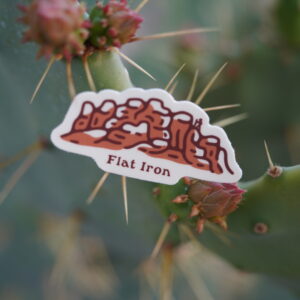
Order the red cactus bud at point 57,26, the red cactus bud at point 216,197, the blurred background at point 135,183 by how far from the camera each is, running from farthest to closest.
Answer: the blurred background at point 135,183
the red cactus bud at point 216,197
the red cactus bud at point 57,26

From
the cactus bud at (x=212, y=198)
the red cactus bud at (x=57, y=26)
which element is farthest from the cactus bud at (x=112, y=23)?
the cactus bud at (x=212, y=198)

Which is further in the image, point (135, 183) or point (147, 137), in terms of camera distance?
point (135, 183)

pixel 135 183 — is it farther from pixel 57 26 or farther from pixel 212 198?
pixel 57 26

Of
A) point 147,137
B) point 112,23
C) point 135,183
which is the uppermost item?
point 112,23

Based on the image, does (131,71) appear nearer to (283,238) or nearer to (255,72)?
(255,72)

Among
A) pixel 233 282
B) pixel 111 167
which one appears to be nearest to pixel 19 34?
pixel 111 167

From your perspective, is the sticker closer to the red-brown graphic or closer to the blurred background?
Result: the red-brown graphic

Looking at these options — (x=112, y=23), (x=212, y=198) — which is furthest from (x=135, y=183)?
(x=112, y=23)

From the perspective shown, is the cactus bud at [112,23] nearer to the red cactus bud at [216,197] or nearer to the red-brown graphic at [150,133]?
the red-brown graphic at [150,133]
